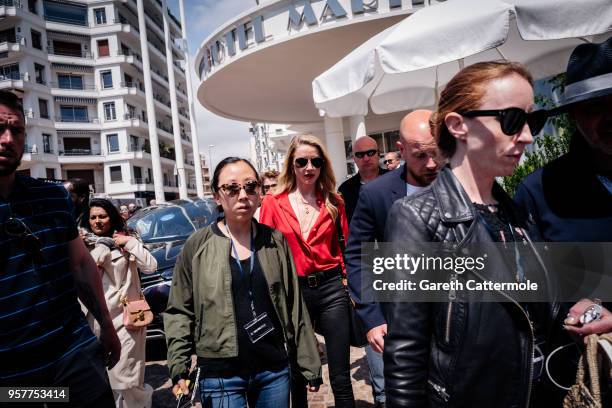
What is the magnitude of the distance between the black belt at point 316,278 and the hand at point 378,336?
76cm

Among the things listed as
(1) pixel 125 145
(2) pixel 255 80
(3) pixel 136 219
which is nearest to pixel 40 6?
(1) pixel 125 145

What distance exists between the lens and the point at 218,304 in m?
2.15

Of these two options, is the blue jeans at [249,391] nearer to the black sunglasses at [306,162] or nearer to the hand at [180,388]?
the hand at [180,388]

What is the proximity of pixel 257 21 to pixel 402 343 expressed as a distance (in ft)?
38.1

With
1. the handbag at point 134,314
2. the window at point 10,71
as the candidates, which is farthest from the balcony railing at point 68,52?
the handbag at point 134,314

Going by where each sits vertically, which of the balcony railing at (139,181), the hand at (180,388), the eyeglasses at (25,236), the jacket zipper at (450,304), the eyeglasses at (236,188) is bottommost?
the hand at (180,388)

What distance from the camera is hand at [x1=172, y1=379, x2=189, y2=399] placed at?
2.04m

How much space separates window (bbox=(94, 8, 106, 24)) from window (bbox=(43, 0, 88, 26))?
1.24 m

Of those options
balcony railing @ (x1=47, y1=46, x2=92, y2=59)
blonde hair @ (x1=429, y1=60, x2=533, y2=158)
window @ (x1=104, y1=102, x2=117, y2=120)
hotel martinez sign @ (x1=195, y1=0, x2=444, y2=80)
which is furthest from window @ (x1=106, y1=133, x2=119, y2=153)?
blonde hair @ (x1=429, y1=60, x2=533, y2=158)

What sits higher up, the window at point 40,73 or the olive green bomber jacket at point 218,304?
the window at point 40,73

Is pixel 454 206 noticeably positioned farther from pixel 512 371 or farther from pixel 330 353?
pixel 330 353

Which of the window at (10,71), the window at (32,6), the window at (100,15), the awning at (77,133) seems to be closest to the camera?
the window at (10,71)

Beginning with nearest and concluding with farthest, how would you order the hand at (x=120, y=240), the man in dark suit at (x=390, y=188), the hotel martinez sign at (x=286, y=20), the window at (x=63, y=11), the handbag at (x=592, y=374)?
the handbag at (x=592, y=374) → the man in dark suit at (x=390, y=188) → the hand at (x=120, y=240) → the hotel martinez sign at (x=286, y=20) → the window at (x=63, y=11)

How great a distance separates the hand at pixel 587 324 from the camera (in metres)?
1.26
